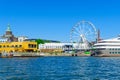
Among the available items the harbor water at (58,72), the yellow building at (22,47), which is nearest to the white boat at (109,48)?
the yellow building at (22,47)

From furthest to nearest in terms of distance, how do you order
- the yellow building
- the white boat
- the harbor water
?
the white boat
the yellow building
the harbor water

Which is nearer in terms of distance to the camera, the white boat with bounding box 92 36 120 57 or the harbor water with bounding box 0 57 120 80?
the harbor water with bounding box 0 57 120 80

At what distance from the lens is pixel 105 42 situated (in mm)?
190375

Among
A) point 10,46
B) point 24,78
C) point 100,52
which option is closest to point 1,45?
point 10,46

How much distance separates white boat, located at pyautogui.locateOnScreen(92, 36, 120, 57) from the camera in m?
188

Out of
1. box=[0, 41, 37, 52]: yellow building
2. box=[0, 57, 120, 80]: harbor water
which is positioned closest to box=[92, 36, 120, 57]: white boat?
box=[0, 41, 37, 52]: yellow building

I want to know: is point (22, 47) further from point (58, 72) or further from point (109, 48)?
point (58, 72)

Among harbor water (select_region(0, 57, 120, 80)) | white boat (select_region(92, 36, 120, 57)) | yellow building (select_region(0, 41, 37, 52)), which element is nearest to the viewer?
harbor water (select_region(0, 57, 120, 80))

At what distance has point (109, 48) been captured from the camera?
187375 millimetres

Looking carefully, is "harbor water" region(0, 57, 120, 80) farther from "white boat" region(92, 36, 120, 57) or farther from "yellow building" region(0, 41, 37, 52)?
"white boat" region(92, 36, 120, 57)

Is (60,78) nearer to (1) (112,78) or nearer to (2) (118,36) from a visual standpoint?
(1) (112,78)

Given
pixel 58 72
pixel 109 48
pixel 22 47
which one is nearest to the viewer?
pixel 58 72

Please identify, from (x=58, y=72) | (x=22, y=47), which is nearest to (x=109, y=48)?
(x=22, y=47)

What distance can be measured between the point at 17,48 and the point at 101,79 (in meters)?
114
